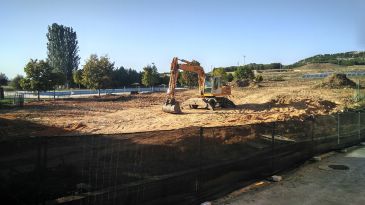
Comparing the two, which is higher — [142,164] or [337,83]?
[337,83]

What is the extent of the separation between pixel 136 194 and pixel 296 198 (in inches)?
140

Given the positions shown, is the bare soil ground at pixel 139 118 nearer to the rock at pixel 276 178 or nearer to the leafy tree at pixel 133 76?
the rock at pixel 276 178

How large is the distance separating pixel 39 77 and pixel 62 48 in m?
64.5

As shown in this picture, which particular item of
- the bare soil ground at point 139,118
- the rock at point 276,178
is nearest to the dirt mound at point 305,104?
the bare soil ground at point 139,118

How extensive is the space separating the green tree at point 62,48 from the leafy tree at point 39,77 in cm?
5776

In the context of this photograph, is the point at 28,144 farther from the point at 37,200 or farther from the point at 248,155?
the point at 248,155

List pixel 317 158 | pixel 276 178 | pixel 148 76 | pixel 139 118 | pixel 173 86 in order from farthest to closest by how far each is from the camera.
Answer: pixel 148 76 → pixel 173 86 → pixel 139 118 → pixel 317 158 → pixel 276 178

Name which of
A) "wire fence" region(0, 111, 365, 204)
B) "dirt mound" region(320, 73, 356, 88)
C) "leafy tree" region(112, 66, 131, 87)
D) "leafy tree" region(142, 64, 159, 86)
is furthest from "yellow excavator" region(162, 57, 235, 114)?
"leafy tree" region(112, 66, 131, 87)

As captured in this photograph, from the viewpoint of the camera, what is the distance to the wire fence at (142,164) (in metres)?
5.14

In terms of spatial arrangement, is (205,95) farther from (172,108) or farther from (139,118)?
(139,118)

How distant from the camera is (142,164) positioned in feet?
23.1

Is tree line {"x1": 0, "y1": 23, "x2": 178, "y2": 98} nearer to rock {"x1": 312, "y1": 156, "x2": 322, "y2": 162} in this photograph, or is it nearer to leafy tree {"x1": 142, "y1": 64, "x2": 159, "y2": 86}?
leafy tree {"x1": 142, "y1": 64, "x2": 159, "y2": 86}

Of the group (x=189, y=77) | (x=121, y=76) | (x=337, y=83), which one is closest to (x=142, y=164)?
(x=337, y=83)

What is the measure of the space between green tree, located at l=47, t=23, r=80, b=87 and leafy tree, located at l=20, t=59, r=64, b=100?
189 feet
